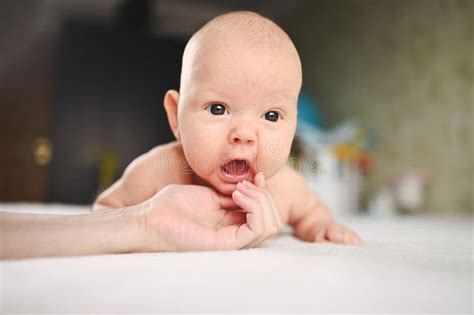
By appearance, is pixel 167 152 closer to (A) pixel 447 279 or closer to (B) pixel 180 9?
(A) pixel 447 279

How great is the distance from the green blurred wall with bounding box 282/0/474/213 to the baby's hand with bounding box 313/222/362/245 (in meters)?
1.07

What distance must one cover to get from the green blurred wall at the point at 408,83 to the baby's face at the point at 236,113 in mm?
1140

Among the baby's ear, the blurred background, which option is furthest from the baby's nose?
the blurred background

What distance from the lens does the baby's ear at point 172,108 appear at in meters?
0.81

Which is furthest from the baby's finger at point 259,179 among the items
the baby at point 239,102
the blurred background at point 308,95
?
the blurred background at point 308,95

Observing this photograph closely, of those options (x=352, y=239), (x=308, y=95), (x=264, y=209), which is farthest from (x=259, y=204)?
(x=308, y=95)

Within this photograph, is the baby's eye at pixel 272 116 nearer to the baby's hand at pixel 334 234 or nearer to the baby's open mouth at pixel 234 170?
the baby's open mouth at pixel 234 170

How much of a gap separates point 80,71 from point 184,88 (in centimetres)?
308

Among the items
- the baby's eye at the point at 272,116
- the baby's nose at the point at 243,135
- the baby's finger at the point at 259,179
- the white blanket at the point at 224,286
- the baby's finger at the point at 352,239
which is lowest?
the baby's finger at the point at 352,239

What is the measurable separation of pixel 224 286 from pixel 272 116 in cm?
37

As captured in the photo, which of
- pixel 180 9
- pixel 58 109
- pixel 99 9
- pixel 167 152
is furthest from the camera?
pixel 99 9

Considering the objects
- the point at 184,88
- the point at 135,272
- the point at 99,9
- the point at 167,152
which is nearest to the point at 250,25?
the point at 184,88

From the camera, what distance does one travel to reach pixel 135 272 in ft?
1.36

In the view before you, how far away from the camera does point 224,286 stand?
1.30 feet
